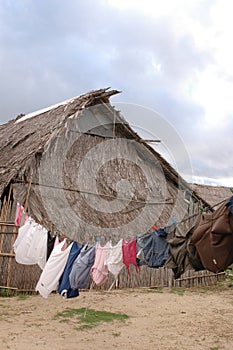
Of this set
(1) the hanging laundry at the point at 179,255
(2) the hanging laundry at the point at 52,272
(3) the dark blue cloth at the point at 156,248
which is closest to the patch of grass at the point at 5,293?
(2) the hanging laundry at the point at 52,272

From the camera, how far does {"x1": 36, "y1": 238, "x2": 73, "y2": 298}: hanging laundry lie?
5.35 metres

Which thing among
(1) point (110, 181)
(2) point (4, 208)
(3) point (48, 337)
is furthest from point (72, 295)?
(1) point (110, 181)

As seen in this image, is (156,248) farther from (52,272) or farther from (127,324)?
(127,324)

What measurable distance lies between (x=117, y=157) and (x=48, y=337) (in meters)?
6.00

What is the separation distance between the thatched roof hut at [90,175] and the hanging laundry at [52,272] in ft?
9.56

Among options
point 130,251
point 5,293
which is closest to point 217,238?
point 130,251

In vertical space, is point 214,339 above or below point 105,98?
below

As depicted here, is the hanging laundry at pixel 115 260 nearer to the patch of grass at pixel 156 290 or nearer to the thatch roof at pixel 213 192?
the patch of grass at pixel 156 290

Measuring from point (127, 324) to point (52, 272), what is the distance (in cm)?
151

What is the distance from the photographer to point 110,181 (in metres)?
10.0

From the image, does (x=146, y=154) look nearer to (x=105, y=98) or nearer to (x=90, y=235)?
(x=105, y=98)

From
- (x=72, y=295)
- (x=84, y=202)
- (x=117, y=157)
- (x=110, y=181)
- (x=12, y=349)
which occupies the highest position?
(x=117, y=157)

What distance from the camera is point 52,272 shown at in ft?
17.7

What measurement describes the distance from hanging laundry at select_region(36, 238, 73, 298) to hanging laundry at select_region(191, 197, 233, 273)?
2.38 metres
